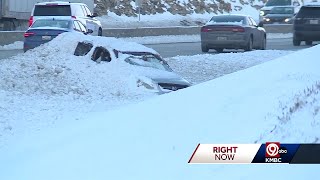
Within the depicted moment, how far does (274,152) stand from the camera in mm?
7258

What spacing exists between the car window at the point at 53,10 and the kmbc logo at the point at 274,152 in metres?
22.5

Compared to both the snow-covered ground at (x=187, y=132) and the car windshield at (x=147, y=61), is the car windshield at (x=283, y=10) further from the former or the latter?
the snow-covered ground at (x=187, y=132)

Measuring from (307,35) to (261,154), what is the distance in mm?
29646

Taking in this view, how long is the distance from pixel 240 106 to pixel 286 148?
73.7 inches

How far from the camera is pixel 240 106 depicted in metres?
9.15

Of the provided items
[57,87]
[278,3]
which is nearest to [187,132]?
[57,87]

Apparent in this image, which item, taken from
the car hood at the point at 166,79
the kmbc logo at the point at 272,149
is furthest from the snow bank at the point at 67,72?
the kmbc logo at the point at 272,149

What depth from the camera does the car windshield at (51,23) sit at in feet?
84.8

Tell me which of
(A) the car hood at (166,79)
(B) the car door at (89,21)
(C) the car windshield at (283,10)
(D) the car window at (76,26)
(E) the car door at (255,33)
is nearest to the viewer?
(A) the car hood at (166,79)

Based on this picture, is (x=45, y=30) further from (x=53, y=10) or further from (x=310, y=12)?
(x=310, y=12)

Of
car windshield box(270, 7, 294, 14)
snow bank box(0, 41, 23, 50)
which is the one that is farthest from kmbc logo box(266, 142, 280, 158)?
car windshield box(270, 7, 294, 14)

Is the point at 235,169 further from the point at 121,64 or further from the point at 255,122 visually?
the point at 121,64

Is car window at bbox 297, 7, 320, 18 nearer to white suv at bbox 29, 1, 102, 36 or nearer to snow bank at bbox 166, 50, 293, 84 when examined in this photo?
snow bank at bbox 166, 50, 293, 84

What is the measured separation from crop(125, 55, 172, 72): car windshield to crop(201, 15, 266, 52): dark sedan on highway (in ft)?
41.9
